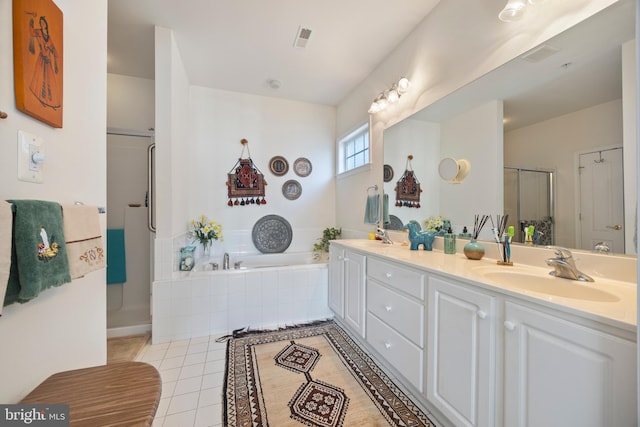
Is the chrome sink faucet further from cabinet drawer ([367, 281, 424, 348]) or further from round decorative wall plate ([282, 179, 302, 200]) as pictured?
round decorative wall plate ([282, 179, 302, 200])

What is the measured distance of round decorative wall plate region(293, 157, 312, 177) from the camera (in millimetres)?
3613

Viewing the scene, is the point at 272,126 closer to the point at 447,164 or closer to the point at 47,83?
the point at 447,164

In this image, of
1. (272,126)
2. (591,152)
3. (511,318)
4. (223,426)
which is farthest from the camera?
(272,126)

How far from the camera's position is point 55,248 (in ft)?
2.40

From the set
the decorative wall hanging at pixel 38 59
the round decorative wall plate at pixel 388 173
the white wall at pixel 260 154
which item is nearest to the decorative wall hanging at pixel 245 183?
the white wall at pixel 260 154

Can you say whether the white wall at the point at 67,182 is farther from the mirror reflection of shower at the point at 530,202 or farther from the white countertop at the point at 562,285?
the mirror reflection of shower at the point at 530,202

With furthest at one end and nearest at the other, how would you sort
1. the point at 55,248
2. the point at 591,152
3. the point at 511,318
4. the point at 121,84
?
the point at 121,84
the point at 591,152
the point at 511,318
the point at 55,248

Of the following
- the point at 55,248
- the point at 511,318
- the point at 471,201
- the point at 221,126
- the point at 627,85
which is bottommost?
the point at 511,318

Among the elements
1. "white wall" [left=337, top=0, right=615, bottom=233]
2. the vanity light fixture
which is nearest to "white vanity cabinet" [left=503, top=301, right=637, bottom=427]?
"white wall" [left=337, top=0, right=615, bottom=233]

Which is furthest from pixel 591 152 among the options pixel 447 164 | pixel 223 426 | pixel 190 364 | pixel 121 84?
pixel 121 84

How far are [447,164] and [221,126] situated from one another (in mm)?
2815

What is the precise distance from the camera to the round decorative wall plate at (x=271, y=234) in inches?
135

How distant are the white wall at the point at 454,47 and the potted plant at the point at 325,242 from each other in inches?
30.4

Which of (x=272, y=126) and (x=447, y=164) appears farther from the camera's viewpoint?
(x=272, y=126)
